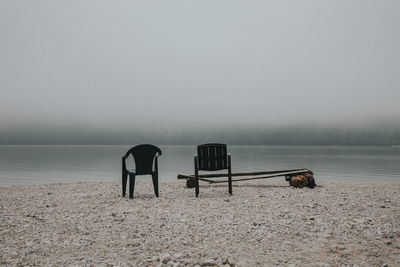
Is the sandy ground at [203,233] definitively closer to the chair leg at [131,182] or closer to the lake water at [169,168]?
the chair leg at [131,182]

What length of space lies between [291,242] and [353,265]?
1056 millimetres

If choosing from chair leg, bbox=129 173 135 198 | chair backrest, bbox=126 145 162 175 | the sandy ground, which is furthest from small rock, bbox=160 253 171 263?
chair leg, bbox=129 173 135 198

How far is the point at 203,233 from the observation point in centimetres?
515

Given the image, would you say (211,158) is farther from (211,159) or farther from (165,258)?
(165,258)

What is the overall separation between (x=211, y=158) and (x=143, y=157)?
88.6 inches

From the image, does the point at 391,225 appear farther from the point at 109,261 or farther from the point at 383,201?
the point at 109,261

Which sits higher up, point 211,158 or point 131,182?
point 211,158

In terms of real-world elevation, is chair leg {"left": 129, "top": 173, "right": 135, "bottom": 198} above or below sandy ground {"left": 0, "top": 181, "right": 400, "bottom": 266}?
above

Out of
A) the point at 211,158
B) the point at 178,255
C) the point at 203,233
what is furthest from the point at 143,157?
the point at 178,255

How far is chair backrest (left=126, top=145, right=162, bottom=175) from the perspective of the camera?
27.9 ft

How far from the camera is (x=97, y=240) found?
16.1ft

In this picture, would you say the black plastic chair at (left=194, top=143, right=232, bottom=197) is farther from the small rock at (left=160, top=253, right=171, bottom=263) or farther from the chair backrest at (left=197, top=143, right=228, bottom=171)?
the small rock at (left=160, top=253, right=171, bottom=263)

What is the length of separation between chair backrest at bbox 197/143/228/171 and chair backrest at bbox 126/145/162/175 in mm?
1481

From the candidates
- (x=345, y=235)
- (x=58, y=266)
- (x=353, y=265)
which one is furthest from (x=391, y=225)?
(x=58, y=266)
